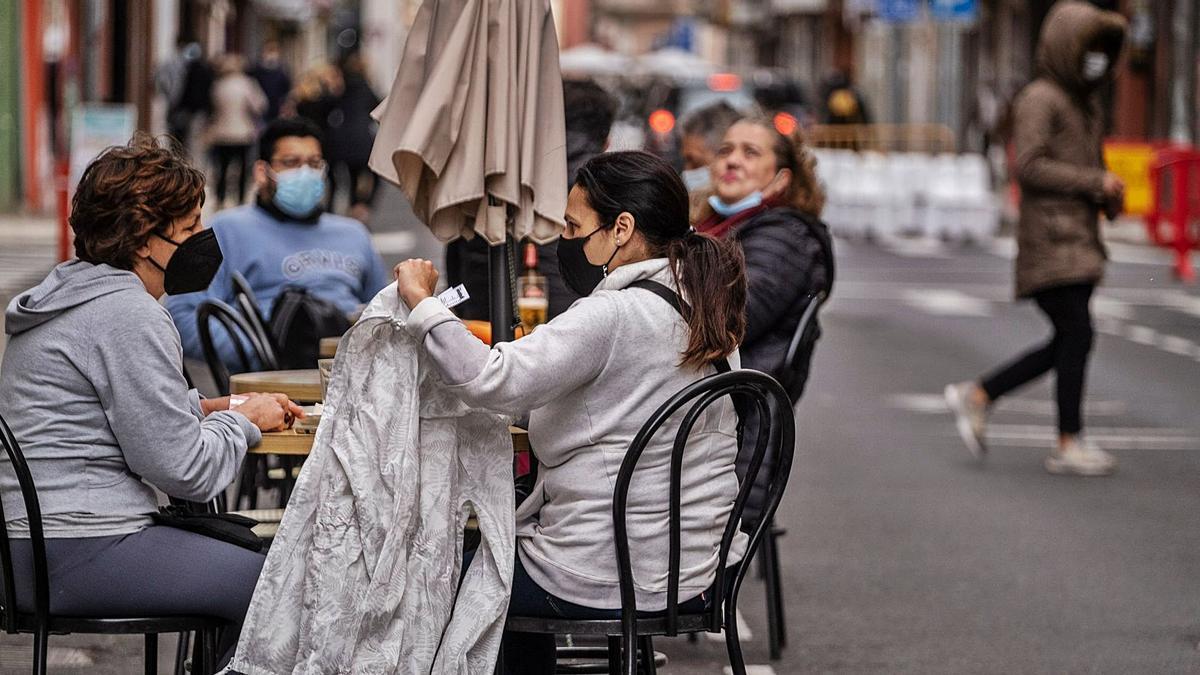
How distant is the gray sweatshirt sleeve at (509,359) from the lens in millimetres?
4129

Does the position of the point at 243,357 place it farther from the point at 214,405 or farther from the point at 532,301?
the point at 214,405

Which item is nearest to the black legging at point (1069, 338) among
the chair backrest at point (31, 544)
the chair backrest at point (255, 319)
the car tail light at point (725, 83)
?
the chair backrest at point (255, 319)

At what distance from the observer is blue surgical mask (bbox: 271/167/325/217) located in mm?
7621

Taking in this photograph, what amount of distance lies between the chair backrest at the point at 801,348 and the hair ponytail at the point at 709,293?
1.68 m

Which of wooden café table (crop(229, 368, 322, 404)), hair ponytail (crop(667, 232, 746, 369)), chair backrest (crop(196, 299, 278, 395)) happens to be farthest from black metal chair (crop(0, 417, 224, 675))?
chair backrest (crop(196, 299, 278, 395))

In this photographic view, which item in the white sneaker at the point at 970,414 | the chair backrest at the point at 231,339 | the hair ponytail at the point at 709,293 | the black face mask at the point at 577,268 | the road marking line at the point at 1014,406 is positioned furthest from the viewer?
the road marking line at the point at 1014,406

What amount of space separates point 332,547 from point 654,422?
705mm

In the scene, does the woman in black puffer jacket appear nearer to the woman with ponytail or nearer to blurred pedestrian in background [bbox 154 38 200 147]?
the woman with ponytail

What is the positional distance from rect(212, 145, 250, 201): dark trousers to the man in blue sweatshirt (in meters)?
18.3

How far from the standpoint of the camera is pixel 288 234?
7.78 meters

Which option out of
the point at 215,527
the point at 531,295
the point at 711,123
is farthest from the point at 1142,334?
the point at 215,527

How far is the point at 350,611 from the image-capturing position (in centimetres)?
422

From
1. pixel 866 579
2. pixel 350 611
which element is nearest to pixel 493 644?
pixel 350 611

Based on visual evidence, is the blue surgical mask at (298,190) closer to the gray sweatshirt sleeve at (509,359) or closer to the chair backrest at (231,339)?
the chair backrest at (231,339)
